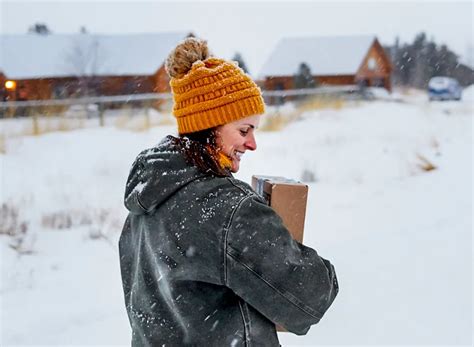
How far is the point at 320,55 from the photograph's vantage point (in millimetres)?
29891

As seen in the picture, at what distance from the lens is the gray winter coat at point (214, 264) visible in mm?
1354

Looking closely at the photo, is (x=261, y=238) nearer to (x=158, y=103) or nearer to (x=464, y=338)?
(x=464, y=338)

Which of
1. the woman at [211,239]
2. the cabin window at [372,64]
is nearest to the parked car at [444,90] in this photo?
the cabin window at [372,64]

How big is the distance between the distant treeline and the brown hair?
2670 centimetres

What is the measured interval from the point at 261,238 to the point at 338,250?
192 inches

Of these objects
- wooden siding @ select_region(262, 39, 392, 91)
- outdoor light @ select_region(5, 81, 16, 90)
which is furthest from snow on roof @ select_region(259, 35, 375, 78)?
outdoor light @ select_region(5, 81, 16, 90)

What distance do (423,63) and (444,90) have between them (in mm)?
6608

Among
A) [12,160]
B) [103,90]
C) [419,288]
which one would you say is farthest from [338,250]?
[103,90]

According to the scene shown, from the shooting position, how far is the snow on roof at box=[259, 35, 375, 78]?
2817 centimetres

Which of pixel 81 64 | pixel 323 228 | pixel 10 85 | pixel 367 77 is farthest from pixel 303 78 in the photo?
pixel 323 228

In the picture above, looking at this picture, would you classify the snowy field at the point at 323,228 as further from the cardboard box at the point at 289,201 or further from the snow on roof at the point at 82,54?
the snow on roof at the point at 82,54

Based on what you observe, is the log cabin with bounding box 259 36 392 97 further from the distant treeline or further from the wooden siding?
the distant treeline

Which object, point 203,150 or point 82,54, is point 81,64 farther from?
point 203,150

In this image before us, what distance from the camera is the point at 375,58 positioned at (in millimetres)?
31406
